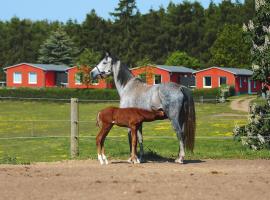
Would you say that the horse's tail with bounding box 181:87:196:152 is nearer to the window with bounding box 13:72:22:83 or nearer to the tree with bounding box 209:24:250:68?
the window with bounding box 13:72:22:83

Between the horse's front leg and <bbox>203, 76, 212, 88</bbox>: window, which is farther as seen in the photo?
<bbox>203, 76, 212, 88</bbox>: window

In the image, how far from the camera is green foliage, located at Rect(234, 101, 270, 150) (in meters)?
19.2

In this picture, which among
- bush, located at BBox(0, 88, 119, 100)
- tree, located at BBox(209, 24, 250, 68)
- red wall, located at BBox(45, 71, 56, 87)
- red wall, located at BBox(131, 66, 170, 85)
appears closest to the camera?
bush, located at BBox(0, 88, 119, 100)

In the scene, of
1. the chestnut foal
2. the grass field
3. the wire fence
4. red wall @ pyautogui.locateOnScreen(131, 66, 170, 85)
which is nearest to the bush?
red wall @ pyautogui.locateOnScreen(131, 66, 170, 85)

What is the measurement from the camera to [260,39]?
778 inches

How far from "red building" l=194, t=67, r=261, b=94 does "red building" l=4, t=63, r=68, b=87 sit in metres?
20.7

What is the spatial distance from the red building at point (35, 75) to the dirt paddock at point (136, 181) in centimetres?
7458

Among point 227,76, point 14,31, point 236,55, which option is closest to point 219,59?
point 236,55

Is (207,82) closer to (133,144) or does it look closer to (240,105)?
(240,105)

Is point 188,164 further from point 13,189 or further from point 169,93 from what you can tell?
point 13,189

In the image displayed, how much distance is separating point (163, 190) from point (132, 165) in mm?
4126

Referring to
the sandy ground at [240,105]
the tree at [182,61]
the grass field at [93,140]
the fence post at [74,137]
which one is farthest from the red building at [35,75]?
the fence post at [74,137]

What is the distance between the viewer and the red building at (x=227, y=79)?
77625mm

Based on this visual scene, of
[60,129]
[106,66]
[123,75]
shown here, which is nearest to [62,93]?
[60,129]
